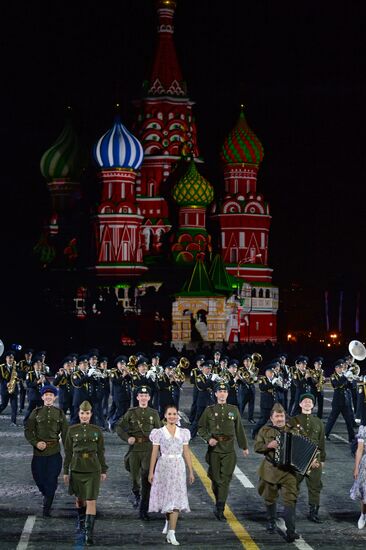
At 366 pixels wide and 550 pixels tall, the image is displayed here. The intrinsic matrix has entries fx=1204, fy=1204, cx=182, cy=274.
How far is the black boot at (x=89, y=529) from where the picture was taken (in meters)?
11.7

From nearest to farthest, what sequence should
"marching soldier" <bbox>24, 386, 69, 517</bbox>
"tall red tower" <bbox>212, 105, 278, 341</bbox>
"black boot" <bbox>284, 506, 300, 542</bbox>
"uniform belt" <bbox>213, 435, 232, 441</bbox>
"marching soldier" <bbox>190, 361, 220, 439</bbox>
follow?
"black boot" <bbox>284, 506, 300, 542</bbox>, "marching soldier" <bbox>24, 386, 69, 517</bbox>, "uniform belt" <bbox>213, 435, 232, 441</bbox>, "marching soldier" <bbox>190, 361, 220, 439</bbox>, "tall red tower" <bbox>212, 105, 278, 341</bbox>

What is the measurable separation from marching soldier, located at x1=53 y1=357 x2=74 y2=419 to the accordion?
41.5 ft

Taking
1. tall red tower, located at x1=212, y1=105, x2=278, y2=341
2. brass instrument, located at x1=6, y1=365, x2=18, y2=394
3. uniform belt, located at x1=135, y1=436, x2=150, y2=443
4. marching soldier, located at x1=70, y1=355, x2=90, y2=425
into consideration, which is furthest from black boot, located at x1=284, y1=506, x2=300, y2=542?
tall red tower, located at x1=212, y1=105, x2=278, y2=341

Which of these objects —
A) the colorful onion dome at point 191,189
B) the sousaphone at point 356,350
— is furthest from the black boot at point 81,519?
the colorful onion dome at point 191,189

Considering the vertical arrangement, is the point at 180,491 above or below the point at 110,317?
below

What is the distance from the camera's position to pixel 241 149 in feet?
286

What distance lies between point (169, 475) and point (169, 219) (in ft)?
239

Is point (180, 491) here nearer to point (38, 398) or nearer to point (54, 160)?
point (38, 398)

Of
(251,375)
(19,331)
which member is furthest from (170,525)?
(19,331)

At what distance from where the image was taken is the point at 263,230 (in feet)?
281

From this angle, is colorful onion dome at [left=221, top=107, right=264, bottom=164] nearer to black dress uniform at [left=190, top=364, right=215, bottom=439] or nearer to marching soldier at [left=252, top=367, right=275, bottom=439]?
black dress uniform at [left=190, top=364, right=215, bottom=439]

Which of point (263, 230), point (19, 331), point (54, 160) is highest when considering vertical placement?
point (54, 160)

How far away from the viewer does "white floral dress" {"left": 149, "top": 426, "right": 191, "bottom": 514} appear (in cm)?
1205

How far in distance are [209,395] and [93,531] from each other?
12143 mm
